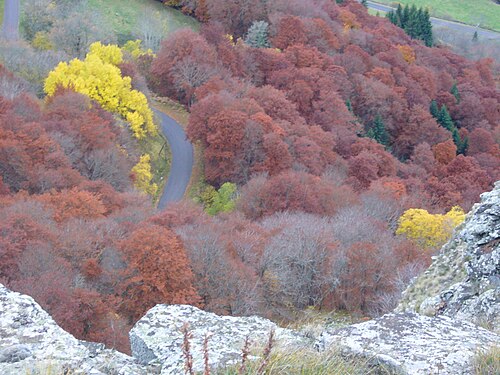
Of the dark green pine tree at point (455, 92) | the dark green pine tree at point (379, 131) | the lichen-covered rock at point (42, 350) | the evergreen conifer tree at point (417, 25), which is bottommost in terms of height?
the dark green pine tree at point (379, 131)

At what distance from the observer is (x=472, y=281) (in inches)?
460

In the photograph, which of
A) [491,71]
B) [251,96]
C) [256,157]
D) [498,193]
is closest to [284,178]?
[256,157]

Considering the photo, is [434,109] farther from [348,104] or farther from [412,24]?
[412,24]

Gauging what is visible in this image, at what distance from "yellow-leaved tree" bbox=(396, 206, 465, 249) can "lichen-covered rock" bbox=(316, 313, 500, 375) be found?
26276 mm

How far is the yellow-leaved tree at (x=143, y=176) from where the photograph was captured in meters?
40.4

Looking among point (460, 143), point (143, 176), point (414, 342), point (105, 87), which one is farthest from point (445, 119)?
point (414, 342)

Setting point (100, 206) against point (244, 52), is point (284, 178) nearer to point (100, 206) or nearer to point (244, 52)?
point (100, 206)

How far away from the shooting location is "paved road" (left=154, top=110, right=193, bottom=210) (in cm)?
4316

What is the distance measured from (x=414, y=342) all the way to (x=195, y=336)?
3230mm

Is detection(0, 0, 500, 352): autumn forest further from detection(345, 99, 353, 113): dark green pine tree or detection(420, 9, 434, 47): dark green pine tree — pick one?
detection(420, 9, 434, 47): dark green pine tree

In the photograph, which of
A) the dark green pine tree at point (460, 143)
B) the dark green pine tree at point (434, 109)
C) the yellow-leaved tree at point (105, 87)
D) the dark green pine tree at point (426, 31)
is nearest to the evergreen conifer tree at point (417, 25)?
the dark green pine tree at point (426, 31)

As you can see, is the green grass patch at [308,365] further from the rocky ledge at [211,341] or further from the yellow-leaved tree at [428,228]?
the yellow-leaved tree at [428,228]

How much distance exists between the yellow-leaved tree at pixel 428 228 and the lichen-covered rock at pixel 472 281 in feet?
69.2

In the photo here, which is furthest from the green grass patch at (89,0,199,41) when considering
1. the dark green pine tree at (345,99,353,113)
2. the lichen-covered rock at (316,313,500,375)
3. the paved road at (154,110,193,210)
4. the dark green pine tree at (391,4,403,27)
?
the lichen-covered rock at (316,313,500,375)
